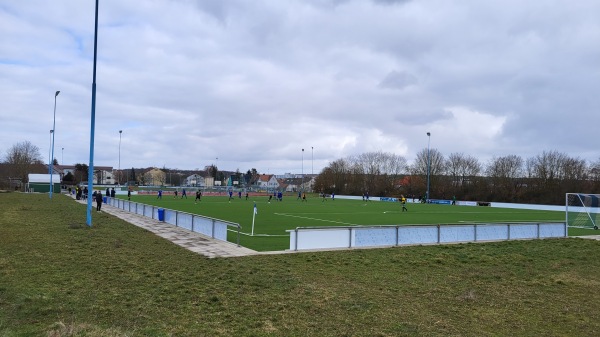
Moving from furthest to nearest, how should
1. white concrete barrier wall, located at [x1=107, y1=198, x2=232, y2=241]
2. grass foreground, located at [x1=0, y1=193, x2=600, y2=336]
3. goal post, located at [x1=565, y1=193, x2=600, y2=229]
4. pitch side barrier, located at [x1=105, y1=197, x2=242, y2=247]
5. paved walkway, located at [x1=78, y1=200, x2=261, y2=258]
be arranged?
goal post, located at [x1=565, y1=193, x2=600, y2=229] → white concrete barrier wall, located at [x1=107, y1=198, x2=232, y2=241] → pitch side barrier, located at [x1=105, y1=197, x2=242, y2=247] → paved walkway, located at [x1=78, y1=200, x2=261, y2=258] → grass foreground, located at [x1=0, y1=193, x2=600, y2=336]

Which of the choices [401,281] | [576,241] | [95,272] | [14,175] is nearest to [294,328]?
[401,281]

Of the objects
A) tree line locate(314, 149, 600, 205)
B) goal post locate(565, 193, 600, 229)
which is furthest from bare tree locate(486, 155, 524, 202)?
goal post locate(565, 193, 600, 229)

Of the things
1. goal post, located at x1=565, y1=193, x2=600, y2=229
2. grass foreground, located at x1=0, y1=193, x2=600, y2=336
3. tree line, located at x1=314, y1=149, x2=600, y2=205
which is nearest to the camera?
grass foreground, located at x1=0, y1=193, x2=600, y2=336

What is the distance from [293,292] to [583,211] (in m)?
26.1

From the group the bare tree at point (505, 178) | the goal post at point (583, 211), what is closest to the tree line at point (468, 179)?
the bare tree at point (505, 178)

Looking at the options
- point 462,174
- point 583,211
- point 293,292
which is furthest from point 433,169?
point 293,292

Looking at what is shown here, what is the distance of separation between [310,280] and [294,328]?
Answer: 3804 millimetres

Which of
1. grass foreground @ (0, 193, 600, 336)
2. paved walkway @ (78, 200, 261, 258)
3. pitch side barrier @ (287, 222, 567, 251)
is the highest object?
pitch side barrier @ (287, 222, 567, 251)

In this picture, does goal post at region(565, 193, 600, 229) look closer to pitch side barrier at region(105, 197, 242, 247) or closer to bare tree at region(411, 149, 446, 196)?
pitch side barrier at region(105, 197, 242, 247)

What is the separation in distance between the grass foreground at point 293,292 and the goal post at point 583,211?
13729 millimetres

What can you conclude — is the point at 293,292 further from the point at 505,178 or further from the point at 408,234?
the point at 505,178

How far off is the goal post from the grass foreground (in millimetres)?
13729

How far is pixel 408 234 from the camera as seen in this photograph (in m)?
17.9

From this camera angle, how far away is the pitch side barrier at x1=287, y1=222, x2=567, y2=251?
1600 cm
